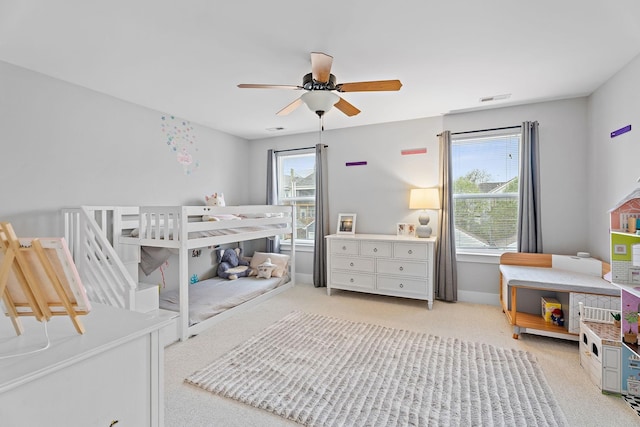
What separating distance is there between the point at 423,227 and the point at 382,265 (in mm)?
692

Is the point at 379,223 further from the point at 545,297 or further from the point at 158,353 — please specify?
the point at 158,353

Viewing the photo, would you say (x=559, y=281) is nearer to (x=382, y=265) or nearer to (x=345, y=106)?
(x=382, y=265)

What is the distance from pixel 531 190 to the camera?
3.25 m

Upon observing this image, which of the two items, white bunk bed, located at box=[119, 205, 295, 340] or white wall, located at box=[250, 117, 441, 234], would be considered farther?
white wall, located at box=[250, 117, 441, 234]

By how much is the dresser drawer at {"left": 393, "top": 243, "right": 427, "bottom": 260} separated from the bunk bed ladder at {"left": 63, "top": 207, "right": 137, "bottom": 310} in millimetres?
2702

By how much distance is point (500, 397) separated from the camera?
1.86m

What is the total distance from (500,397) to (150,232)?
3.05 m

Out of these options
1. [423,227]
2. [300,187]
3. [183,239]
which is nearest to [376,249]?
[423,227]

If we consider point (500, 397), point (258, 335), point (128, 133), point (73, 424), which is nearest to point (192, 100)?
point (128, 133)

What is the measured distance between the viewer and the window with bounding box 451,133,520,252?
11.6 ft

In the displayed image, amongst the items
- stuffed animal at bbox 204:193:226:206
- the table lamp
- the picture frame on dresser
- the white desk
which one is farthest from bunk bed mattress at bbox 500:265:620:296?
stuffed animal at bbox 204:193:226:206

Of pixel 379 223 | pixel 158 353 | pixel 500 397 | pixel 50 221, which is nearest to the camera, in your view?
pixel 158 353

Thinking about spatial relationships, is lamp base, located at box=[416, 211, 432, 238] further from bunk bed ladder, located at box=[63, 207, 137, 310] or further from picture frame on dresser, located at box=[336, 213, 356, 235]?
bunk bed ladder, located at box=[63, 207, 137, 310]

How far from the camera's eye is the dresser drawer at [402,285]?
11.5ft
